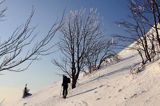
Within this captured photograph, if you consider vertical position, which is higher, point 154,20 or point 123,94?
point 154,20

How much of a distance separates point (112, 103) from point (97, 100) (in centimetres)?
163

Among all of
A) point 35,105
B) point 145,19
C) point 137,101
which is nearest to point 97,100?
point 137,101

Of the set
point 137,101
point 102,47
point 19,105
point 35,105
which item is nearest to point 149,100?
point 137,101

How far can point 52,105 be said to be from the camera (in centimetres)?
2042

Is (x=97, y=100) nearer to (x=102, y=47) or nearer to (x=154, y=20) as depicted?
(x=154, y=20)

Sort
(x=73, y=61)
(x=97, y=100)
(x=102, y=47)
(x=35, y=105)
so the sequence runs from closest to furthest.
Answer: (x=97, y=100), (x=35, y=105), (x=73, y=61), (x=102, y=47)

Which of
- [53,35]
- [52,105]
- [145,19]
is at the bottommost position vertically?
[52,105]

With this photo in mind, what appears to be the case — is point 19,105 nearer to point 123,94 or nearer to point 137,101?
point 123,94

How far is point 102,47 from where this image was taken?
2991 centimetres

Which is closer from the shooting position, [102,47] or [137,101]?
[137,101]

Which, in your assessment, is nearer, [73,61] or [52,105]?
[52,105]

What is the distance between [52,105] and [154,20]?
8.56 m

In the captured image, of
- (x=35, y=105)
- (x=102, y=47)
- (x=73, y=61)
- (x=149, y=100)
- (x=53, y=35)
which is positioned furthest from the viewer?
(x=102, y=47)

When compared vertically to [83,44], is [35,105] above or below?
below
